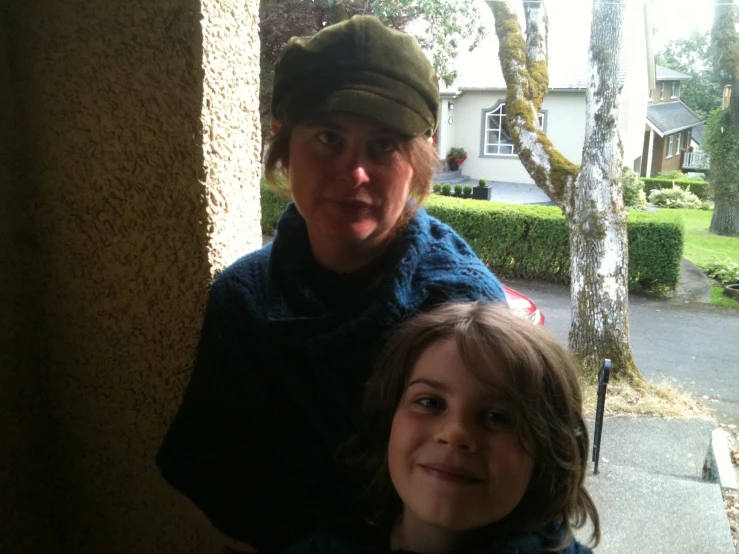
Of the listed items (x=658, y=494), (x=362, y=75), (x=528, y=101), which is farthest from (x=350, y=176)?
(x=528, y=101)

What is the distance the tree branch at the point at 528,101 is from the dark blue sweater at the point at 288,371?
421cm

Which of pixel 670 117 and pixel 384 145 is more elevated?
pixel 670 117

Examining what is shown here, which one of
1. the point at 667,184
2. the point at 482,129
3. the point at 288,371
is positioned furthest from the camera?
the point at 667,184

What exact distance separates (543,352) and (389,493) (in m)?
0.30

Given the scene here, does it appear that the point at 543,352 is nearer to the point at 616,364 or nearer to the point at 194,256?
the point at 194,256

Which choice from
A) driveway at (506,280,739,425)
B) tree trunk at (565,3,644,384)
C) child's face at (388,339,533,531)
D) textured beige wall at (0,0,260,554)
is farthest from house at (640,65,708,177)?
child's face at (388,339,533,531)

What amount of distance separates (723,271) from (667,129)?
9564mm

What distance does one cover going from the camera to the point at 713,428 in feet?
13.8

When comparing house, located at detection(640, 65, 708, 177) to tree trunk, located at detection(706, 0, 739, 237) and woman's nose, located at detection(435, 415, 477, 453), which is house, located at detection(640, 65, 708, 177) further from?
woman's nose, located at detection(435, 415, 477, 453)

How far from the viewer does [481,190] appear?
9.05 meters

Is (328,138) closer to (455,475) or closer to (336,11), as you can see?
(455,475)

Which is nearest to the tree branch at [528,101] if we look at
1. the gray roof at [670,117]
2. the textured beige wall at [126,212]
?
the textured beige wall at [126,212]

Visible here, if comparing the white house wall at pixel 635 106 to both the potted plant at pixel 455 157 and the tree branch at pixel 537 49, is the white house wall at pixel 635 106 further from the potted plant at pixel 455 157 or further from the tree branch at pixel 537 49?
the tree branch at pixel 537 49

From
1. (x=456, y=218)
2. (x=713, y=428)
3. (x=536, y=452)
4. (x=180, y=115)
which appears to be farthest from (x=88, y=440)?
(x=456, y=218)
